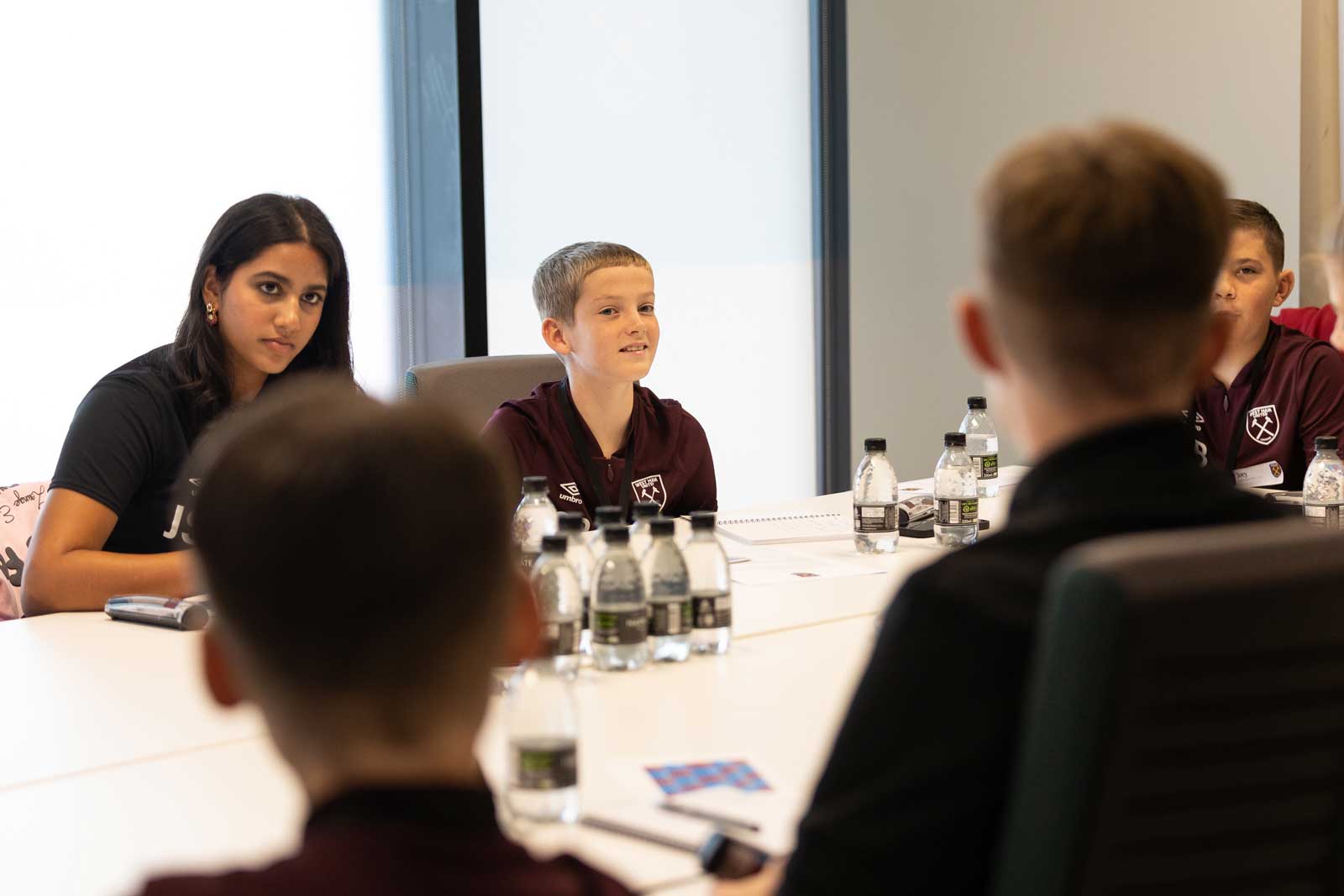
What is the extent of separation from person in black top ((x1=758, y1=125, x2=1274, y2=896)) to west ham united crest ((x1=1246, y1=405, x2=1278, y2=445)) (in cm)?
252

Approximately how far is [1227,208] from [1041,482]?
26 cm

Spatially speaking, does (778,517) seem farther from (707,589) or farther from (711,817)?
(711,817)

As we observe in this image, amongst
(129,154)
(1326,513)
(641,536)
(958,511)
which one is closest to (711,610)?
(641,536)

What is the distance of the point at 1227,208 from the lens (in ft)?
3.50

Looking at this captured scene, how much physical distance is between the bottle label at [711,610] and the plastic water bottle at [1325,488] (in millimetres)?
1446

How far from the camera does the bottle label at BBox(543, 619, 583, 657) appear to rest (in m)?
1.89

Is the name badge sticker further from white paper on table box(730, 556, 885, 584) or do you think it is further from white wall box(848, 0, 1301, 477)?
white wall box(848, 0, 1301, 477)

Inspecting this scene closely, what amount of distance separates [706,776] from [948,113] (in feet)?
15.7

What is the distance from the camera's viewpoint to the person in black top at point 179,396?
2439mm

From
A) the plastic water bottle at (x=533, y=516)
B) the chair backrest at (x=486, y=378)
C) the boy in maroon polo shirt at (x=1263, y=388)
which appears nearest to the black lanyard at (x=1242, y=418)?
the boy in maroon polo shirt at (x=1263, y=388)

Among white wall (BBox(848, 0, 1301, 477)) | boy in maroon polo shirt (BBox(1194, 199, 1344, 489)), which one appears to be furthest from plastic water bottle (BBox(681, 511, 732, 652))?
white wall (BBox(848, 0, 1301, 477))

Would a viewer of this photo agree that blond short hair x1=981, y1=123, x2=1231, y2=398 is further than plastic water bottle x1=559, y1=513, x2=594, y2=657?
No

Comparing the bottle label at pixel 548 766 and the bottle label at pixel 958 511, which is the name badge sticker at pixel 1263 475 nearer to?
the bottle label at pixel 958 511

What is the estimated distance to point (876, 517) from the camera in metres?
2.79
